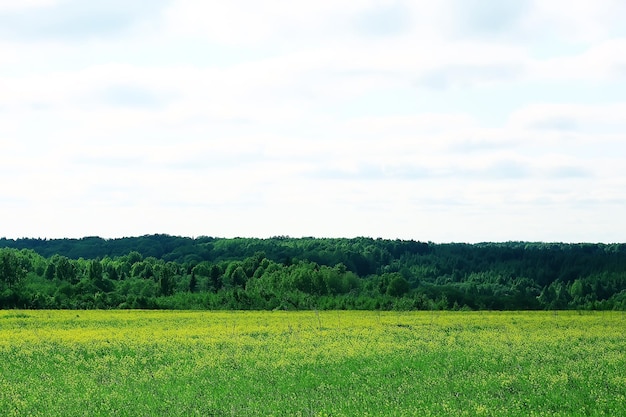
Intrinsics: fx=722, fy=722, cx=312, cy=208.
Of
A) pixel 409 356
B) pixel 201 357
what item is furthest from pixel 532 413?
pixel 201 357

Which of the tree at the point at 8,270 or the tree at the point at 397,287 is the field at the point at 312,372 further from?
the tree at the point at 8,270

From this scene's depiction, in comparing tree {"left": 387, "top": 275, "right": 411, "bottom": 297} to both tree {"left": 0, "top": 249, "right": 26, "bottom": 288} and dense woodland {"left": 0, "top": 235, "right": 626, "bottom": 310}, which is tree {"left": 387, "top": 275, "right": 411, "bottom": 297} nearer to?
dense woodland {"left": 0, "top": 235, "right": 626, "bottom": 310}

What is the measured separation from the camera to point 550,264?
6216 inches

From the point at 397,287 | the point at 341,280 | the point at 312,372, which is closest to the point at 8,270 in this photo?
the point at 341,280

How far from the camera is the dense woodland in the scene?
94500mm

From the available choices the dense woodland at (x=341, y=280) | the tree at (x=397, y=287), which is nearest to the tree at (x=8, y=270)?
the dense woodland at (x=341, y=280)

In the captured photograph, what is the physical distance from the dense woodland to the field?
42.5 metres

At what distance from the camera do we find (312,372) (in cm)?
2988

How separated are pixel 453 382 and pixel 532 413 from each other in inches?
251

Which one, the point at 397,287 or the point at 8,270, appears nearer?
the point at 397,287

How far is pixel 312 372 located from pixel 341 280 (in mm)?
91404

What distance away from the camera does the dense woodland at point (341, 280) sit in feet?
310

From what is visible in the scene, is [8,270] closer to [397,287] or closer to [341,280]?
[341,280]

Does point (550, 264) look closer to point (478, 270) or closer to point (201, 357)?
point (478, 270)
